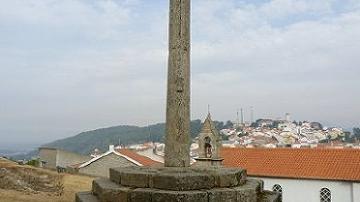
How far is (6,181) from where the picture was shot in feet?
55.4

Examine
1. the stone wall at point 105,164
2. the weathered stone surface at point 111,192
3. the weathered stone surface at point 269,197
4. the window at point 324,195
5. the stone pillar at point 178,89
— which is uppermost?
the stone pillar at point 178,89

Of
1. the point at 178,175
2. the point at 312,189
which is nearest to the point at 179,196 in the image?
the point at 178,175

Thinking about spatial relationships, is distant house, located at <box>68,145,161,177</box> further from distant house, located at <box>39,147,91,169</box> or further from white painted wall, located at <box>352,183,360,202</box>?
white painted wall, located at <box>352,183,360,202</box>

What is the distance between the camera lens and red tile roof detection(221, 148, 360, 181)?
27.7 m

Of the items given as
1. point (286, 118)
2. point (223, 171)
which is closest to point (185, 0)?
point (223, 171)

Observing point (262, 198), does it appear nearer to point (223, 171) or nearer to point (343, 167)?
point (223, 171)

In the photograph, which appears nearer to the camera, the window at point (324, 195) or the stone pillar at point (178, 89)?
the stone pillar at point (178, 89)

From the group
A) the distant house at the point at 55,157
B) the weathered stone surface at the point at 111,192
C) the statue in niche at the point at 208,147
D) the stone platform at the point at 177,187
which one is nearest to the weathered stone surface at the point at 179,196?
the stone platform at the point at 177,187

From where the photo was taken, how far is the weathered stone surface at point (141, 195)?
5395mm

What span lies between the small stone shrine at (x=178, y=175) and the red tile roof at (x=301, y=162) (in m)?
23.0

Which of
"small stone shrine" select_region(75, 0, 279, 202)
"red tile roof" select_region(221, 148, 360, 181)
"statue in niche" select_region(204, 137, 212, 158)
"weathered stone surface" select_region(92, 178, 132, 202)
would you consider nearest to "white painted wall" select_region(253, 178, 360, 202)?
"red tile roof" select_region(221, 148, 360, 181)

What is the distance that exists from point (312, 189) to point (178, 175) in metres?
24.3

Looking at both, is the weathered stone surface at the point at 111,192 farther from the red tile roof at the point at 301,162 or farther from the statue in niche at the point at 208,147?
the red tile roof at the point at 301,162

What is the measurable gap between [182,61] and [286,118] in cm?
14898
